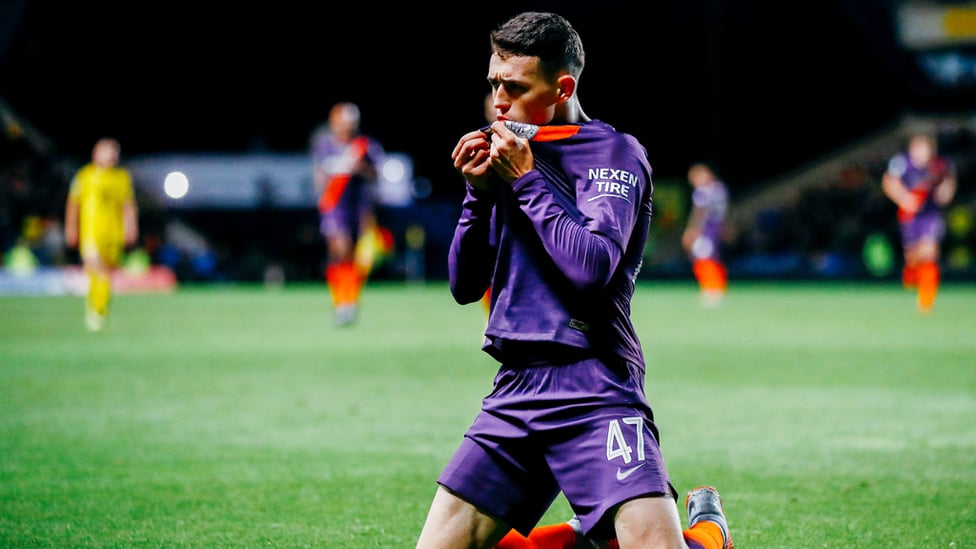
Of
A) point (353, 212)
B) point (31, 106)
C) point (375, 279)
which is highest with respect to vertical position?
point (31, 106)

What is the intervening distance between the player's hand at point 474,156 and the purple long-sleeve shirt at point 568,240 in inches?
3.9

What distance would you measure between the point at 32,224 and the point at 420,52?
1206 centimetres

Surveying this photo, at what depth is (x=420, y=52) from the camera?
35562 millimetres

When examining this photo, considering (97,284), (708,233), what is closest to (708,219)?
(708,233)

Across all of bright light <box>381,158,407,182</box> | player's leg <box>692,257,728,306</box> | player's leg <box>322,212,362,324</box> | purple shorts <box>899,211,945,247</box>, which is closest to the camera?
player's leg <box>322,212,362,324</box>

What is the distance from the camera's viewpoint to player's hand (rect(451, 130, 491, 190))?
3.11m

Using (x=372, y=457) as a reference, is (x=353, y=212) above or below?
above

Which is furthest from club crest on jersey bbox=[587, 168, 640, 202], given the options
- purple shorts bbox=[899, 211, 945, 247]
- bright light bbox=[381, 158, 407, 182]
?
bright light bbox=[381, 158, 407, 182]

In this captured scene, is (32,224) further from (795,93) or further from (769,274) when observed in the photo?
(795,93)

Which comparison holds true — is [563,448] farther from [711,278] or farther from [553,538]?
[711,278]

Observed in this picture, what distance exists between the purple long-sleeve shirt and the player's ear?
0.10 meters

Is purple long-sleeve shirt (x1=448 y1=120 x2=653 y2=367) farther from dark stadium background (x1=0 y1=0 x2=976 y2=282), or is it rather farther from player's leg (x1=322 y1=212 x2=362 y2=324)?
dark stadium background (x1=0 y1=0 x2=976 y2=282)

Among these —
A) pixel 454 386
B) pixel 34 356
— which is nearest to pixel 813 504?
pixel 454 386

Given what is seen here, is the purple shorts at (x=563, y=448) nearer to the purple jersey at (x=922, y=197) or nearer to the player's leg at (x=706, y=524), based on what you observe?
the player's leg at (x=706, y=524)
